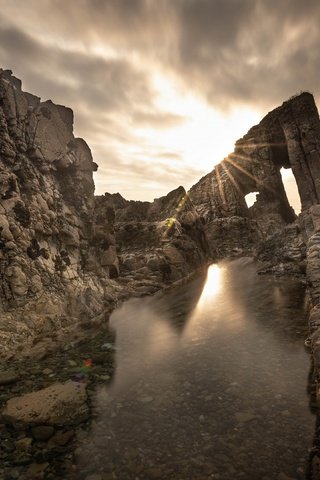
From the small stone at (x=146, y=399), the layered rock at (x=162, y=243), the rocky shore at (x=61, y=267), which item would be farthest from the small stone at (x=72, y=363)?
the layered rock at (x=162, y=243)

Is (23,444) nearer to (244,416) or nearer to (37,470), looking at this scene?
(37,470)

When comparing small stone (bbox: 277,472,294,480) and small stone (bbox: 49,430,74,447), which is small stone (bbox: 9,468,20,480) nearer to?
small stone (bbox: 49,430,74,447)

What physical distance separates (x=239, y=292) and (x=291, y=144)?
47392 millimetres

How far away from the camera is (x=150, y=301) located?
80.1 ft

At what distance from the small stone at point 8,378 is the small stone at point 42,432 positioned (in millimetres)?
2988

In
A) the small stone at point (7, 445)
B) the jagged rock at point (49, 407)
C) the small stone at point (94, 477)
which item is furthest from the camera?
the jagged rock at point (49, 407)

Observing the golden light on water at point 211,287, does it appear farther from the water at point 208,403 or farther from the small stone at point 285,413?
the small stone at point 285,413

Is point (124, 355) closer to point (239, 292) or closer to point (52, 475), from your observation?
point (52, 475)

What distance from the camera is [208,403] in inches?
321

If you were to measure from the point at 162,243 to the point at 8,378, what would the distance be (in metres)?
27.0

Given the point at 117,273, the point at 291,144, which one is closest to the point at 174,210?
the point at 117,273

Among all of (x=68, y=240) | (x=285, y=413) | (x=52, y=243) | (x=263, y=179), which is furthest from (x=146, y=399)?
(x=263, y=179)

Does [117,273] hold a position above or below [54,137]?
below

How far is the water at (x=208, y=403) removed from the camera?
602 centimetres
